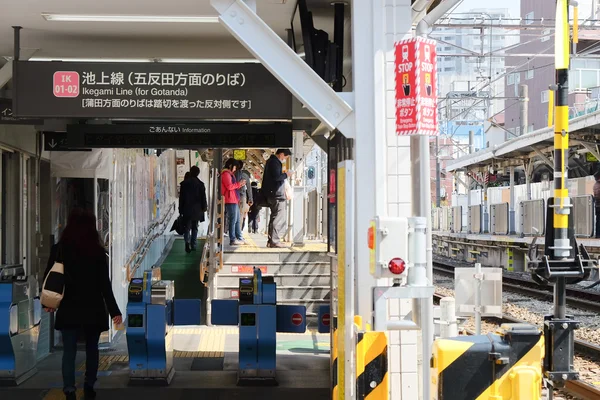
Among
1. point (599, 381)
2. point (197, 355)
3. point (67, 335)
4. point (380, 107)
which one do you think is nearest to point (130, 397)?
point (67, 335)

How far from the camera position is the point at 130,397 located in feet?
25.1

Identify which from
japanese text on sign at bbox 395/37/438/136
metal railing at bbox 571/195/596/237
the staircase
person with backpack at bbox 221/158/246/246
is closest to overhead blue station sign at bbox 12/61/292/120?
japanese text on sign at bbox 395/37/438/136

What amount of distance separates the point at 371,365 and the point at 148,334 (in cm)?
383

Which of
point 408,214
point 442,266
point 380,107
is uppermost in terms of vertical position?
point 380,107

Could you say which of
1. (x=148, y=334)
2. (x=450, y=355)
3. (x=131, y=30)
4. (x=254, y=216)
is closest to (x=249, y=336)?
(x=148, y=334)

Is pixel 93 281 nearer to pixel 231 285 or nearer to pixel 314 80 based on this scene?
pixel 314 80

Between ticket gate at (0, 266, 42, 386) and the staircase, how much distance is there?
194 inches

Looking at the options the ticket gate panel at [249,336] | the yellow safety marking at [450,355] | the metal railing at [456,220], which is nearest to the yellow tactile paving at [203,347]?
the ticket gate panel at [249,336]

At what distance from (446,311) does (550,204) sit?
1.43 meters

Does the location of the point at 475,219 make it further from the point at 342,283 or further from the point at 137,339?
the point at 342,283

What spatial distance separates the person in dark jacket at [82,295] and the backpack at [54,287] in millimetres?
84

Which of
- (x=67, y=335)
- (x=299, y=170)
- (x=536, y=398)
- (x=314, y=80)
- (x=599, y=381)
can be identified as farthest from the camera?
(x=299, y=170)

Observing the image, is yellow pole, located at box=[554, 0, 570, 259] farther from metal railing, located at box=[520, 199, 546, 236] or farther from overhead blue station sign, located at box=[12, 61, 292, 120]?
metal railing, located at box=[520, 199, 546, 236]

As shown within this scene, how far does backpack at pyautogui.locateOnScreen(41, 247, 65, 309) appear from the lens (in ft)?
23.2
